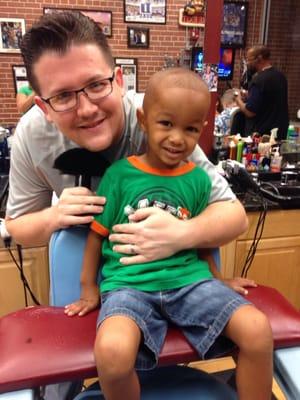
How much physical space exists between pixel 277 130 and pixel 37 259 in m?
1.61

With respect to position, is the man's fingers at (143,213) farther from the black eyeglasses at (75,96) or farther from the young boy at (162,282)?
the black eyeglasses at (75,96)

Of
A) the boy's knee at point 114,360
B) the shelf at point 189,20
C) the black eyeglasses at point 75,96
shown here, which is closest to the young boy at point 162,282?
the boy's knee at point 114,360

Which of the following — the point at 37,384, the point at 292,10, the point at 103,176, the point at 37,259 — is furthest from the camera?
the point at 292,10

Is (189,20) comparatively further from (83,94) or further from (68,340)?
(68,340)

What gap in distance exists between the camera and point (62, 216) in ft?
3.35

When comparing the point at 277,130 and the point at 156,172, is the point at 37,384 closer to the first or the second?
the point at 156,172

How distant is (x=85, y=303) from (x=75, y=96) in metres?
0.53

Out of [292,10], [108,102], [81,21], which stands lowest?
[108,102]

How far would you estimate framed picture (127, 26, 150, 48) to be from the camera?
3322 millimetres

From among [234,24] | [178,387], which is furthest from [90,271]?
[234,24]

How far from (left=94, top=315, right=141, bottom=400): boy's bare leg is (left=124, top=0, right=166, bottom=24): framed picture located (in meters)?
2.89

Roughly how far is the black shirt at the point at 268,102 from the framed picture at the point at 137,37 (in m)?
1.43

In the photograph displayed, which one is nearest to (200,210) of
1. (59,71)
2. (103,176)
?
(103,176)

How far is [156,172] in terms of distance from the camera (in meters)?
1.05
